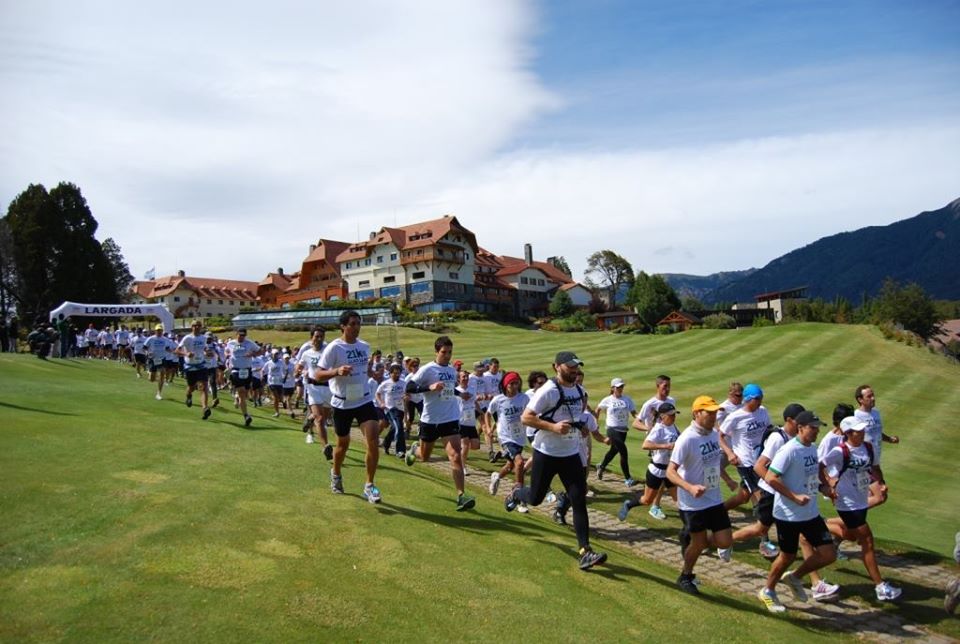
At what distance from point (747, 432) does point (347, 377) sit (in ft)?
22.1

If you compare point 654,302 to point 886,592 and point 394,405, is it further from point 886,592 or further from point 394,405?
point 886,592

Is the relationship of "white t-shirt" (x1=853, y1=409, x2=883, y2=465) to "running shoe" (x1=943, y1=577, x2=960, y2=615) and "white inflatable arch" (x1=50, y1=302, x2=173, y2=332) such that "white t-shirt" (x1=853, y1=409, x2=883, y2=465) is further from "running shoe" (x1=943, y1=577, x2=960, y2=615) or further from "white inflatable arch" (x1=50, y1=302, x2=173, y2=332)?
"white inflatable arch" (x1=50, y1=302, x2=173, y2=332)

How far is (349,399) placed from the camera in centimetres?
863

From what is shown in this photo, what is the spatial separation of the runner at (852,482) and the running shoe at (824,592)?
0.68m

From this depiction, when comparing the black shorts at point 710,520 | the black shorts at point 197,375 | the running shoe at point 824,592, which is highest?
the black shorts at point 197,375

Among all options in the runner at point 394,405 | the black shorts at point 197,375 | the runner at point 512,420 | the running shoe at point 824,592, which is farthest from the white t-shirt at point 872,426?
the black shorts at point 197,375

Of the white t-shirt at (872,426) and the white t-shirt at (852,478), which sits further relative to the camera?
the white t-shirt at (872,426)

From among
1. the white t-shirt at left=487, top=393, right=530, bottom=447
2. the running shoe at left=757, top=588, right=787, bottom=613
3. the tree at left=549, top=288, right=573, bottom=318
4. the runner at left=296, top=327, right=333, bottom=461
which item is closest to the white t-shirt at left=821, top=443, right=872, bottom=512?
the running shoe at left=757, top=588, right=787, bottom=613

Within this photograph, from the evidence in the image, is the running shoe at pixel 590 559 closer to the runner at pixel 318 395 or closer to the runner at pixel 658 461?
the runner at pixel 658 461

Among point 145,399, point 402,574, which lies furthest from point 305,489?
point 145,399

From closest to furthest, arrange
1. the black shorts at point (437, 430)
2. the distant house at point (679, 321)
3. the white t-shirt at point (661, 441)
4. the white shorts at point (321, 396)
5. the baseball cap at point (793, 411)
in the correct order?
the baseball cap at point (793, 411) < the black shorts at point (437, 430) < the white t-shirt at point (661, 441) < the white shorts at point (321, 396) < the distant house at point (679, 321)

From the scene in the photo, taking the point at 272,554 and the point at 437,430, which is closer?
the point at 272,554

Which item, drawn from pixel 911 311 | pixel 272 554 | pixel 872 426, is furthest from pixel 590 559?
pixel 911 311

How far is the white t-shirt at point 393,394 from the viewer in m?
15.2
